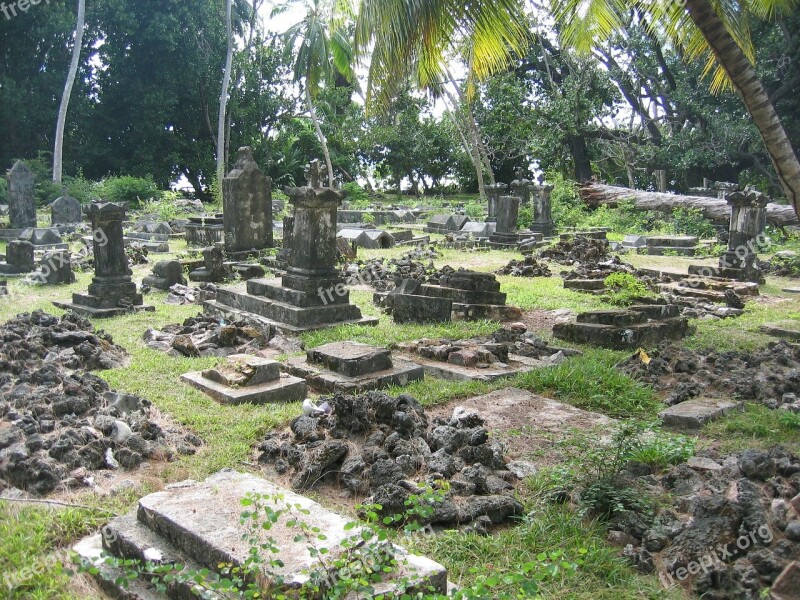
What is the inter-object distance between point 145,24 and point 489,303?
2851cm

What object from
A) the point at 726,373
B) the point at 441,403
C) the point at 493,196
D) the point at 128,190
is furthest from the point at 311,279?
the point at 128,190

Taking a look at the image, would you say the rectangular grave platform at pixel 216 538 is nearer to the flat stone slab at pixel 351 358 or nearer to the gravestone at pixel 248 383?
the gravestone at pixel 248 383

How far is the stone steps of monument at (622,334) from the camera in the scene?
28.5 feet

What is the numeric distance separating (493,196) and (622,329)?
13.8 m

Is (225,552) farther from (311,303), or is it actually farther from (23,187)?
(23,187)

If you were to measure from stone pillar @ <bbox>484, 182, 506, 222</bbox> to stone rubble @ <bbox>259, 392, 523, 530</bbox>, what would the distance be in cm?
1623

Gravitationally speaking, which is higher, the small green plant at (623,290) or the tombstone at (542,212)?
the tombstone at (542,212)

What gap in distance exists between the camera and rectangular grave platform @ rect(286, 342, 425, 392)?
6.82m

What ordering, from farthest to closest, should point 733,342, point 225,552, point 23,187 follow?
point 23,187 < point 733,342 < point 225,552

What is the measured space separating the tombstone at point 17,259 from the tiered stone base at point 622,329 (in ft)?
33.0

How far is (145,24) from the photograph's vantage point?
32750mm

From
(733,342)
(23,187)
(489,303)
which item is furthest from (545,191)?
(23,187)

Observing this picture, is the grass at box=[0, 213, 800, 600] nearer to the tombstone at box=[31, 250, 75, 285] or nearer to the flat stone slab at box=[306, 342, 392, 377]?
the flat stone slab at box=[306, 342, 392, 377]

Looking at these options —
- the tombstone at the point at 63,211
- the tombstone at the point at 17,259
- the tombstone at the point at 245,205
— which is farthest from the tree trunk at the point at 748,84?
the tombstone at the point at 63,211
